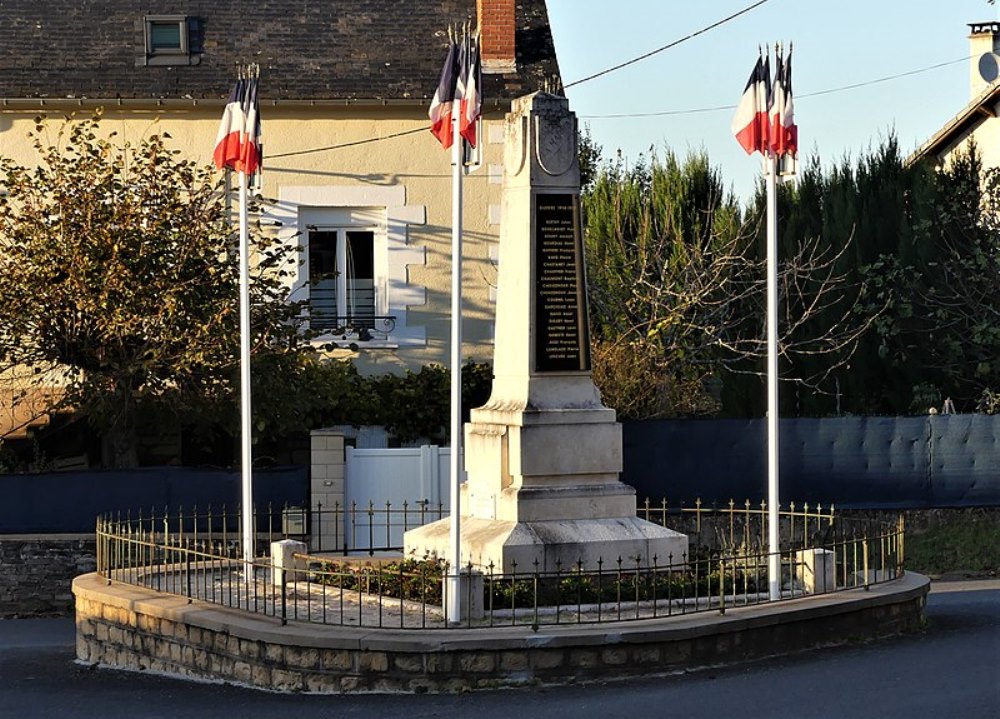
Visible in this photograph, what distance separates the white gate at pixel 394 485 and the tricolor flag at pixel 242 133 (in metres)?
4.41

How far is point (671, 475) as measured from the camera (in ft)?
68.0

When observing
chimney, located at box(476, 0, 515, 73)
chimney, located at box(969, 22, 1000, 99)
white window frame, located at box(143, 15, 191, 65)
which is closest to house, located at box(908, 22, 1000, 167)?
chimney, located at box(969, 22, 1000, 99)

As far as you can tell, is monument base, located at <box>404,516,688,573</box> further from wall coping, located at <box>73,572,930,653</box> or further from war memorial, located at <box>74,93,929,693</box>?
wall coping, located at <box>73,572,930,653</box>

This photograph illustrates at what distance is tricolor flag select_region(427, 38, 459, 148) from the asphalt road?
4.22 metres

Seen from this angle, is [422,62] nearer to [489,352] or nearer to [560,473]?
[489,352]

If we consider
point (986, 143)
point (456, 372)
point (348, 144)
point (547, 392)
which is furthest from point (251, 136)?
point (986, 143)

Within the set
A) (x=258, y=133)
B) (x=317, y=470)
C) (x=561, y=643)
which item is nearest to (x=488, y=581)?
(x=561, y=643)

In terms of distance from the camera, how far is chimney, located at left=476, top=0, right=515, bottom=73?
2312 centimetres

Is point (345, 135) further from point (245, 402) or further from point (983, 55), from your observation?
point (983, 55)

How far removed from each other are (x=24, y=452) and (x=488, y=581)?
10.6 m

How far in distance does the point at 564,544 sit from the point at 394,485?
223 inches

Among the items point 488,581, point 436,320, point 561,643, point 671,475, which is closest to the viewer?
point 561,643

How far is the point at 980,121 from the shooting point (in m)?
28.0

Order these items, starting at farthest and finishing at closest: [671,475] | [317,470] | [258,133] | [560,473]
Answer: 1. [671,475]
2. [317,470]
3. [258,133]
4. [560,473]
